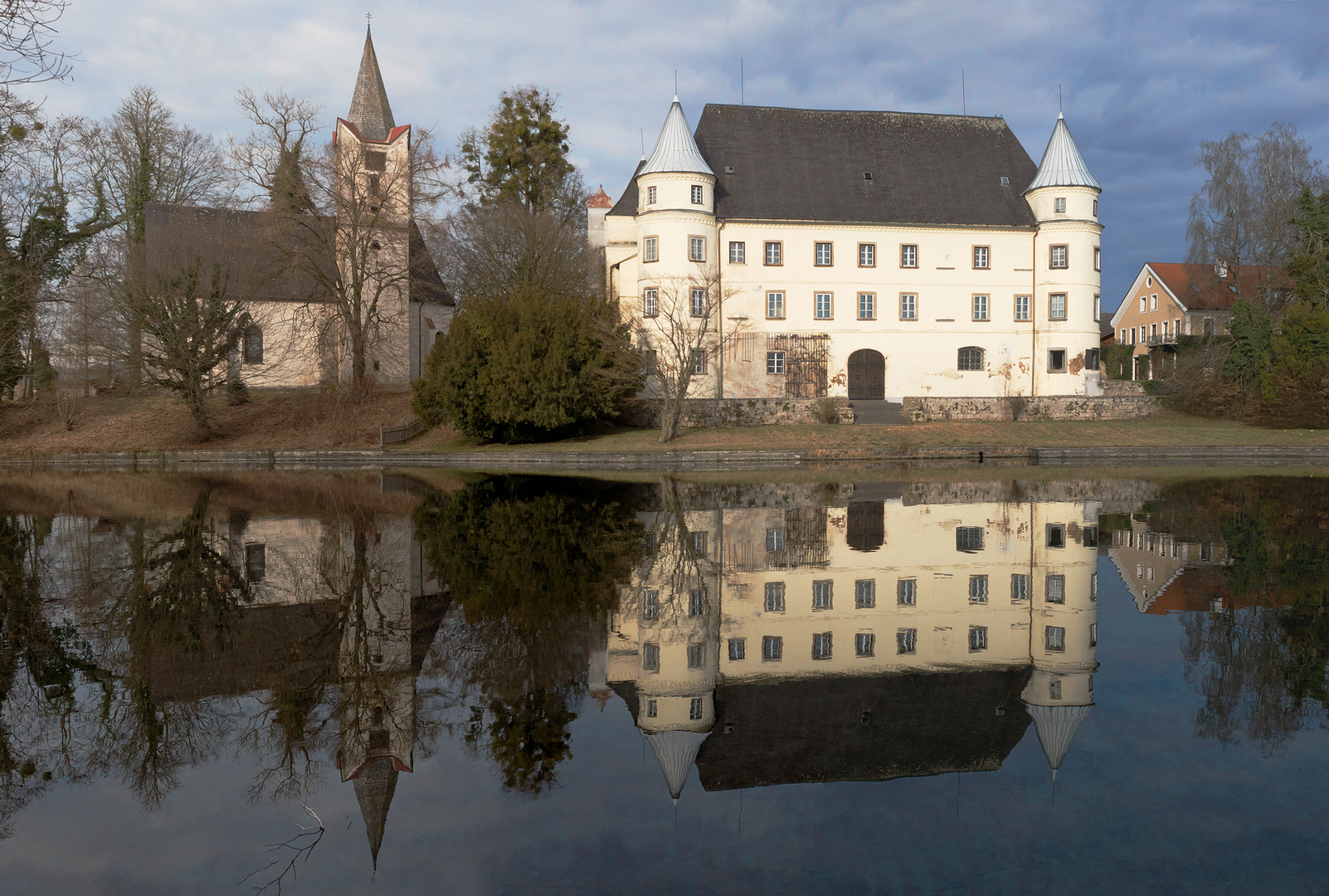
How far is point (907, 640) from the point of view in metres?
7.68

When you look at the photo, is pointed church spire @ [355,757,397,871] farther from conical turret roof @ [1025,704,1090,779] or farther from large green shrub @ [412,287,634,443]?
large green shrub @ [412,287,634,443]

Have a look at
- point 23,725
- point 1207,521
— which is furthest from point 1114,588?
point 23,725

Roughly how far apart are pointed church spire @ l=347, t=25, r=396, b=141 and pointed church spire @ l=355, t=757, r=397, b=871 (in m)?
44.3

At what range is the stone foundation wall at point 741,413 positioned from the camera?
1405 inches

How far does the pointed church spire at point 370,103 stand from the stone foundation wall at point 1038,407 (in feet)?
95.0

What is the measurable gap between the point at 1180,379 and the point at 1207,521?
28413mm

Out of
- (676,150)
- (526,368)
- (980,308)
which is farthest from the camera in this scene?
(980,308)

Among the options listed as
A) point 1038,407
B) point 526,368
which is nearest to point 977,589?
point 526,368

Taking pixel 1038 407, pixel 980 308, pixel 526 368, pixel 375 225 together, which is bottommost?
pixel 1038 407

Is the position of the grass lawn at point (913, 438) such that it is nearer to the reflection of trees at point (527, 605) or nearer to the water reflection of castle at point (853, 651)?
the reflection of trees at point (527, 605)

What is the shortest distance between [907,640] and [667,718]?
8.90 feet

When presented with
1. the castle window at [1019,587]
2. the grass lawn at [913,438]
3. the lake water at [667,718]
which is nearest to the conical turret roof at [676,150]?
the grass lawn at [913,438]

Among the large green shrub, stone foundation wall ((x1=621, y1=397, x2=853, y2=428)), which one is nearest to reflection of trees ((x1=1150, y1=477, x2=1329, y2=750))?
the large green shrub

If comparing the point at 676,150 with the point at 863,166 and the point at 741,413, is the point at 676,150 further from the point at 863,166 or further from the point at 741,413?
the point at 741,413
